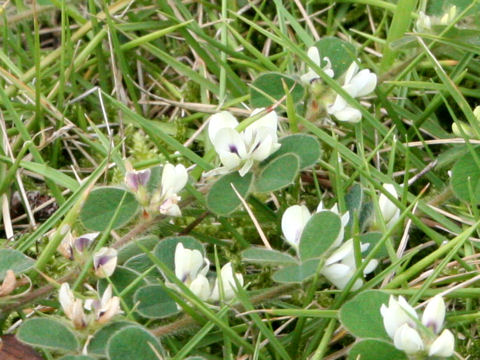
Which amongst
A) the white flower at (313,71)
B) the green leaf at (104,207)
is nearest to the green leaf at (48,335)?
the green leaf at (104,207)

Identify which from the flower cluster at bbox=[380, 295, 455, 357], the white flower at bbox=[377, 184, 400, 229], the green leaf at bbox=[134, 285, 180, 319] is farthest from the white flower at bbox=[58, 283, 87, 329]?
the white flower at bbox=[377, 184, 400, 229]

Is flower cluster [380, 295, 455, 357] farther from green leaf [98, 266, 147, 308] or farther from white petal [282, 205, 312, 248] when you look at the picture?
green leaf [98, 266, 147, 308]

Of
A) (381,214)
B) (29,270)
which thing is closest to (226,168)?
(381,214)

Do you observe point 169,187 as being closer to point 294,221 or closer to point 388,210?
point 294,221

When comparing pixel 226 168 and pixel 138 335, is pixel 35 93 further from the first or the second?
pixel 138 335

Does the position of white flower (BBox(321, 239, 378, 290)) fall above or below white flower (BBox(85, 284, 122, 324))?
below

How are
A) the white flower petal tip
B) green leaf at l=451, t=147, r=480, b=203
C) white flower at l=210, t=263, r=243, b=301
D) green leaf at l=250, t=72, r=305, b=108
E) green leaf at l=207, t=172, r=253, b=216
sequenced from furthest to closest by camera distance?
1. green leaf at l=250, t=72, r=305, b=108
2. green leaf at l=451, t=147, r=480, b=203
3. green leaf at l=207, t=172, r=253, b=216
4. white flower at l=210, t=263, r=243, b=301
5. the white flower petal tip

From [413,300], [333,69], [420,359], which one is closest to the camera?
[420,359]
